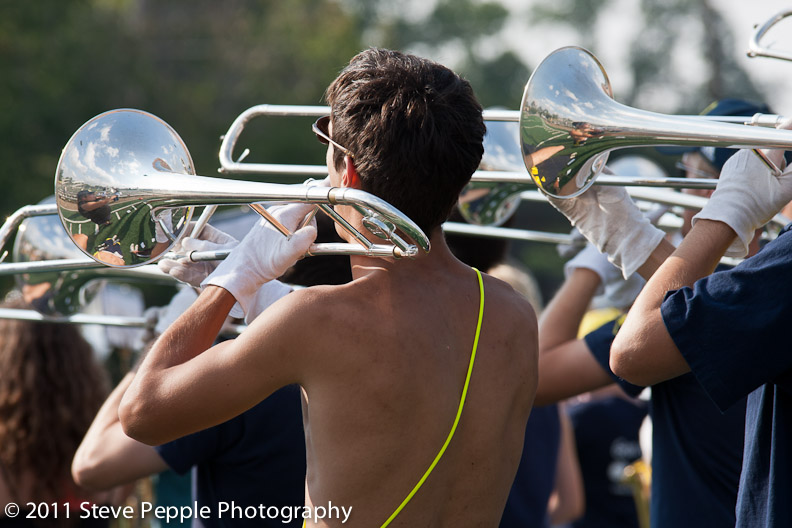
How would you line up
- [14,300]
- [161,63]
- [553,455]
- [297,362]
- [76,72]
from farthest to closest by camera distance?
[161,63]
[76,72]
[553,455]
[14,300]
[297,362]

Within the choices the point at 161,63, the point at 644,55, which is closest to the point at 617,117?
the point at 161,63

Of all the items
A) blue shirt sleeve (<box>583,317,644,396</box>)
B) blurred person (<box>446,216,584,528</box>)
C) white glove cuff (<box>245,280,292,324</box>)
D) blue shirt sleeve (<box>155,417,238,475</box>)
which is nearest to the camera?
white glove cuff (<box>245,280,292,324</box>)

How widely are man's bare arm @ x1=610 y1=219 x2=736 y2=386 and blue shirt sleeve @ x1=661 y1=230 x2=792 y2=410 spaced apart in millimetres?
43

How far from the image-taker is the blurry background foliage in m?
16.0

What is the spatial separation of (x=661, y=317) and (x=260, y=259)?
796mm

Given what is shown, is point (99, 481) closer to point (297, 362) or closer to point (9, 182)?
point (297, 362)

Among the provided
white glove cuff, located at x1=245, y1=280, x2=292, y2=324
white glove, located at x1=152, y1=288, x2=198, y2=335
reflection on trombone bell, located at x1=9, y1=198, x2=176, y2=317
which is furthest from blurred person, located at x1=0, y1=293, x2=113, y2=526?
white glove cuff, located at x1=245, y1=280, x2=292, y2=324

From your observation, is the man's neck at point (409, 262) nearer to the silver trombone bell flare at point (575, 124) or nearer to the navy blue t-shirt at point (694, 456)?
the silver trombone bell flare at point (575, 124)

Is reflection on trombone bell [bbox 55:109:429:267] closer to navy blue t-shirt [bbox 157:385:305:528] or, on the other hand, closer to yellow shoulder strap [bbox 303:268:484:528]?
yellow shoulder strap [bbox 303:268:484:528]

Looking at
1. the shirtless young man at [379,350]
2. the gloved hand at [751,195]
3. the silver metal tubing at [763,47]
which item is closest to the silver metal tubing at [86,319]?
the shirtless young man at [379,350]

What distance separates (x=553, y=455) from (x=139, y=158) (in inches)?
90.9

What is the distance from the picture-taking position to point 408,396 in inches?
72.7

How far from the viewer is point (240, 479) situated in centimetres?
264

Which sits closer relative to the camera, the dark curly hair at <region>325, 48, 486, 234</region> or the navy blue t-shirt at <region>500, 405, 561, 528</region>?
the dark curly hair at <region>325, 48, 486, 234</region>
